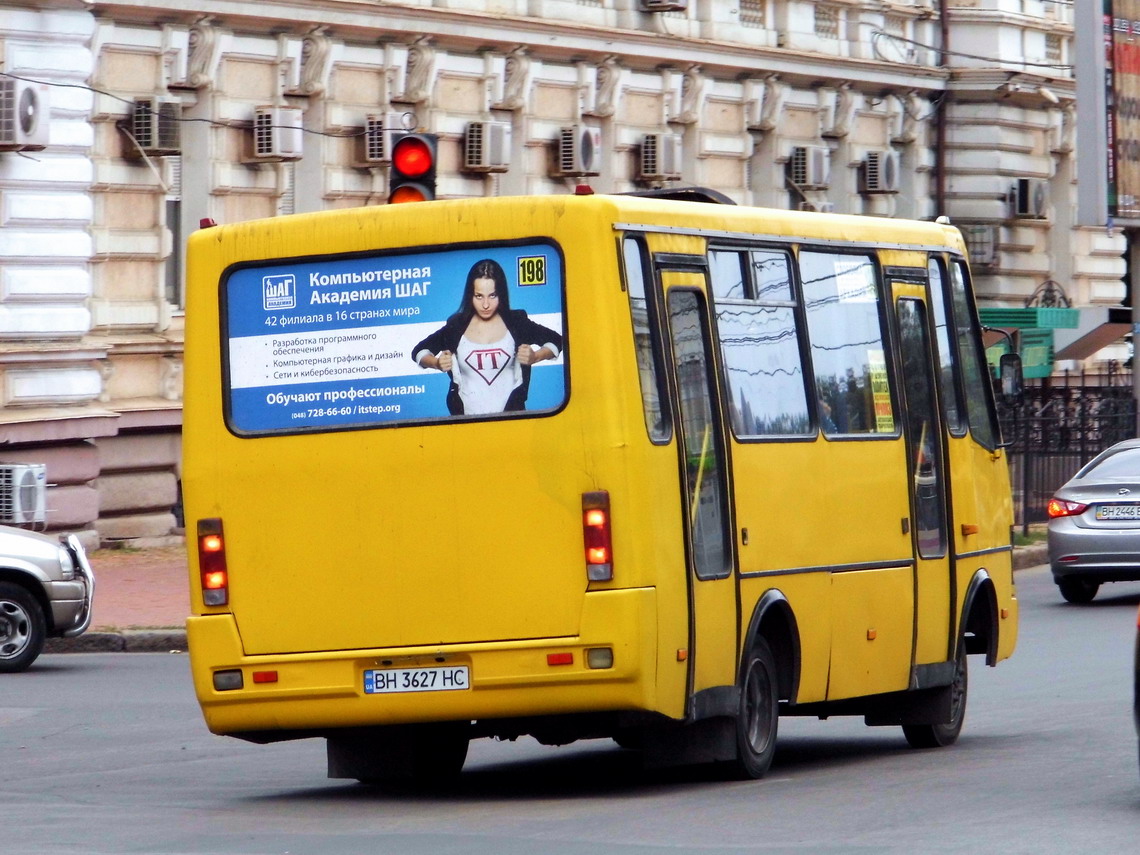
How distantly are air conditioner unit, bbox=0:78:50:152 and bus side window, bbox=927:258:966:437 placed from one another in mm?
12690

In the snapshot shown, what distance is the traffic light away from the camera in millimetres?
11656

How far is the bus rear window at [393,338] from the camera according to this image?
10320 mm

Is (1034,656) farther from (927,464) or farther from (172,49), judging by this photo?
(172,49)

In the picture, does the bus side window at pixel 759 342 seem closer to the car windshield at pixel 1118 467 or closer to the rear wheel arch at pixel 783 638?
the rear wheel arch at pixel 783 638

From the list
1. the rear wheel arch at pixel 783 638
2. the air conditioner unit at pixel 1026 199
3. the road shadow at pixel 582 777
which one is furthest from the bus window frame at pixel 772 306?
the air conditioner unit at pixel 1026 199

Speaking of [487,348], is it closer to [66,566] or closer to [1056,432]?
[66,566]

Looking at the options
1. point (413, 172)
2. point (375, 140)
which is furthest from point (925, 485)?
point (375, 140)

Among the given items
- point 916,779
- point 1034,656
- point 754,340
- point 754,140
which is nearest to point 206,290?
point 754,340

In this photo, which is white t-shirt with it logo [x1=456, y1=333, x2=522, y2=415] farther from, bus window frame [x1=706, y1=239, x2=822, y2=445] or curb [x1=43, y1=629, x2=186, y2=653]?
curb [x1=43, y1=629, x2=186, y2=653]

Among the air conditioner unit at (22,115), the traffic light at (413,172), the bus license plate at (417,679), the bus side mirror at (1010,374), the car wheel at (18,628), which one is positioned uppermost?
the air conditioner unit at (22,115)

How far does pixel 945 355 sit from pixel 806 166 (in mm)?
22184

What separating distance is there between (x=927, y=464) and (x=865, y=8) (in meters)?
24.6

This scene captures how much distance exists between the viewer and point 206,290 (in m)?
10.9

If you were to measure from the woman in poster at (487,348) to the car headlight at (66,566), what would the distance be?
816 cm
